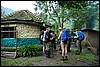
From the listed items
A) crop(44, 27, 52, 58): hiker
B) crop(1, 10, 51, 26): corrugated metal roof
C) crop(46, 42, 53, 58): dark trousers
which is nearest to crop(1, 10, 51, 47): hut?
crop(1, 10, 51, 26): corrugated metal roof

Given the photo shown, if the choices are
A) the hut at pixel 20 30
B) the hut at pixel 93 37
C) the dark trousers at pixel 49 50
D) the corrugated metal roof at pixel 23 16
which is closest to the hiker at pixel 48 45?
the dark trousers at pixel 49 50

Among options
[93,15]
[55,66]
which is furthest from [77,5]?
[93,15]

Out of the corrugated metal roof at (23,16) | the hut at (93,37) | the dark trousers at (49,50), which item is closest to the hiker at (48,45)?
the dark trousers at (49,50)

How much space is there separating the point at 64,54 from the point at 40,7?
709 inches

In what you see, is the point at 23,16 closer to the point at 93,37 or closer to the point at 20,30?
the point at 20,30

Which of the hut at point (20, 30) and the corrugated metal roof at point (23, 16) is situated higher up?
the corrugated metal roof at point (23, 16)

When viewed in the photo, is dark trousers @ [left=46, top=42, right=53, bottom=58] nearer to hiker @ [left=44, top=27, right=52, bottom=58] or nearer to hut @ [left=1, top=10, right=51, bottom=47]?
hiker @ [left=44, top=27, right=52, bottom=58]

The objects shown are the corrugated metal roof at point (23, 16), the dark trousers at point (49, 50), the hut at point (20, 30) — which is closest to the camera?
the dark trousers at point (49, 50)

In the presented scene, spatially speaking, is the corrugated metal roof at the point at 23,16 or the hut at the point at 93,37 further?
the hut at the point at 93,37

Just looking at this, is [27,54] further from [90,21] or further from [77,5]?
[90,21]

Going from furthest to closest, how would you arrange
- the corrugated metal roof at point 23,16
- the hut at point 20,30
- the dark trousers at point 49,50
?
the corrugated metal roof at point 23,16 < the hut at point 20,30 < the dark trousers at point 49,50

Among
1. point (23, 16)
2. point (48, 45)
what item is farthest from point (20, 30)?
point (48, 45)


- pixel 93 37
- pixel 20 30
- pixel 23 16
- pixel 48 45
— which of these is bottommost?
pixel 93 37

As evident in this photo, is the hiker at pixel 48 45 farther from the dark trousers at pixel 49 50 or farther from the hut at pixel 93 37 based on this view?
the hut at pixel 93 37
